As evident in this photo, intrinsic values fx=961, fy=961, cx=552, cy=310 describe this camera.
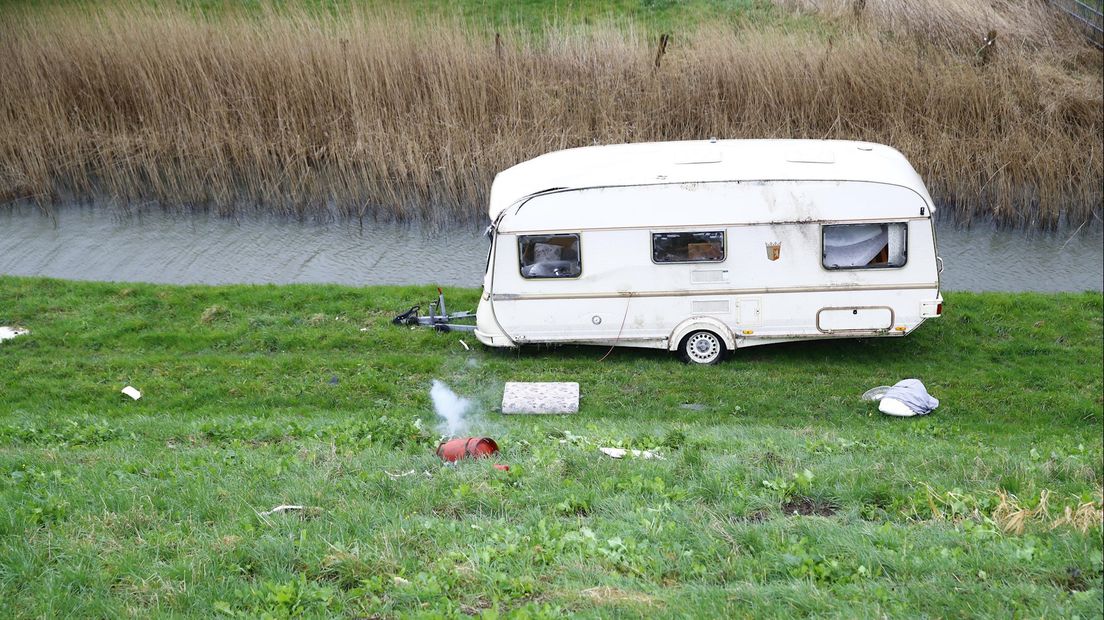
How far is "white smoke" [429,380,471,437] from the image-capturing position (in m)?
11.3

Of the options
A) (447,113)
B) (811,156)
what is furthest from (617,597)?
(447,113)

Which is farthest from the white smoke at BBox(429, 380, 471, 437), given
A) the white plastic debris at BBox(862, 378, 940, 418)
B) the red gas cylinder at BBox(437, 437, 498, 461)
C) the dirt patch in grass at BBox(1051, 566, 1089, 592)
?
the dirt patch in grass at BBox(1051, 566, 1089, 592)

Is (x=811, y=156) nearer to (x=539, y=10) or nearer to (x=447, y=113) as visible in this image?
(x=447, y=113)

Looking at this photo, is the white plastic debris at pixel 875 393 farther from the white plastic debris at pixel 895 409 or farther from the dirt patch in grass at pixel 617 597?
the dirt patch in grass at pixel 617 597

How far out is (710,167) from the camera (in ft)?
44.2

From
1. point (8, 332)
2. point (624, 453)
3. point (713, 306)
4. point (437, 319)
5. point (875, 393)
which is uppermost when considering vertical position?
point (624, 453)

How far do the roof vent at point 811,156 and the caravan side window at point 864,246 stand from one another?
96 centimetres

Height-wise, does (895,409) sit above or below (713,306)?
below

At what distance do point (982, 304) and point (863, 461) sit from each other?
876 cm

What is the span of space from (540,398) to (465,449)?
13.9ft

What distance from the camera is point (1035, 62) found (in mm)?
21922

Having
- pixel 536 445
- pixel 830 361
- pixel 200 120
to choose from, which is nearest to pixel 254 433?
pixel 536 445

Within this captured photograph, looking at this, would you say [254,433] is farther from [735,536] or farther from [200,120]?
[200,120]

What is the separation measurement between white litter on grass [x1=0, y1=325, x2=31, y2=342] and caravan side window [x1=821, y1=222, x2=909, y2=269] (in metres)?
11.8
